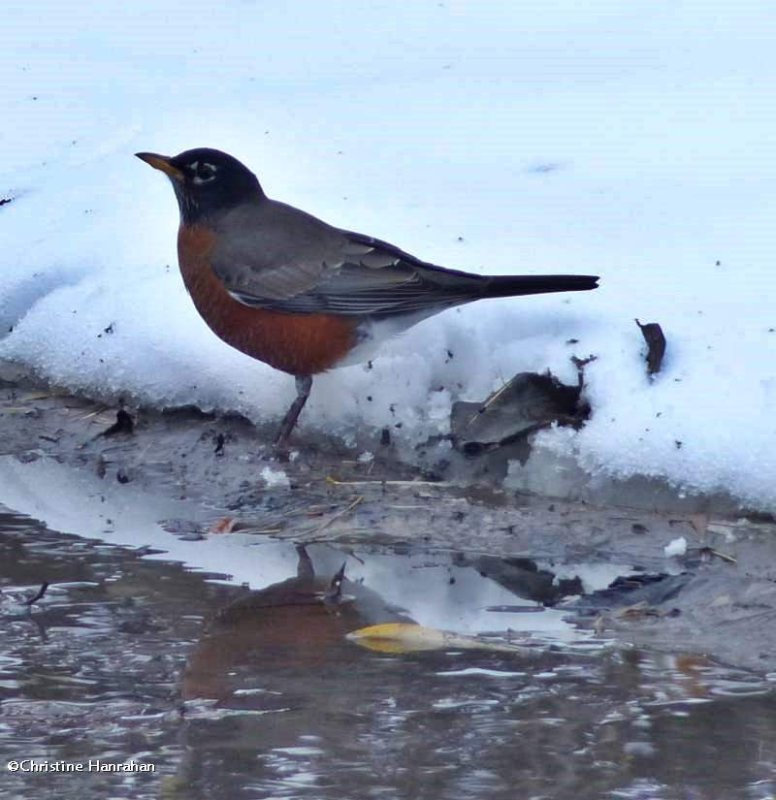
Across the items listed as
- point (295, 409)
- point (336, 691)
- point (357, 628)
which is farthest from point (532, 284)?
point (336, 691)

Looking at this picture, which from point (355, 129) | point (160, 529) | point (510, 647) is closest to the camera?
point (510, 647)

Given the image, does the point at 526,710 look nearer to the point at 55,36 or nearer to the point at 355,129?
the point at 355,129

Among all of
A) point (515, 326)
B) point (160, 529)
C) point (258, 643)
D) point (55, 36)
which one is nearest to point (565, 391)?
point (515, 326)

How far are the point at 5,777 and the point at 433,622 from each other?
3.72ft

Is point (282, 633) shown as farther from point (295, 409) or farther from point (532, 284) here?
point (532, 284)

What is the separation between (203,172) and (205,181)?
3 centimetres

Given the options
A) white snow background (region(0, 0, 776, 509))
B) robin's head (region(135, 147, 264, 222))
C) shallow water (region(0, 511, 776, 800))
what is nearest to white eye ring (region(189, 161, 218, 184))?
robin's head (region(135, 147, 264, 222))

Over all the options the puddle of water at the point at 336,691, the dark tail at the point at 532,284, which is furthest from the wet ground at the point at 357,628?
the dark tail at the point at 532,284

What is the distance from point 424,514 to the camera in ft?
14.9

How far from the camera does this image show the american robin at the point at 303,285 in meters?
5.25

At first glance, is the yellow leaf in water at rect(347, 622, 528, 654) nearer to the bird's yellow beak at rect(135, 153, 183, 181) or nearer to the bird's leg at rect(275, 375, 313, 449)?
the bird's leg at rect(275, 375, 313, 449)

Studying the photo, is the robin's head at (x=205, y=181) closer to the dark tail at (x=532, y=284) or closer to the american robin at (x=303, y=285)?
the american robin at (x=303, y=285)

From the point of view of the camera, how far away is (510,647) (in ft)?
11.8

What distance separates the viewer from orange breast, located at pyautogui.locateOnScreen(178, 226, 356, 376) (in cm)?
531
